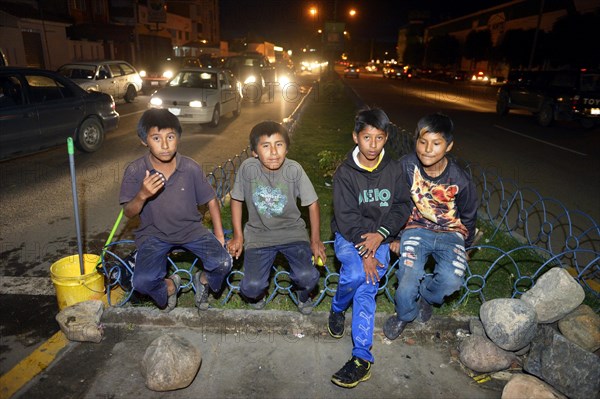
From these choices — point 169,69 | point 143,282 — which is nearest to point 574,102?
point 143,282

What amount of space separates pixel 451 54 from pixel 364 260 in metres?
67.1

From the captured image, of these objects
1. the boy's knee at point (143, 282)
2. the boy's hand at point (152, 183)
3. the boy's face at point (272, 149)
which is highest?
the boy's face at point (272, 149)

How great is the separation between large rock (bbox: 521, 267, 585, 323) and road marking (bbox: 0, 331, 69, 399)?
369cm

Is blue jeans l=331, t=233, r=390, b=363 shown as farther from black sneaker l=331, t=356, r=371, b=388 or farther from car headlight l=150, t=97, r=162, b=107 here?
car headlight l=150, t=97, r=162, b=107

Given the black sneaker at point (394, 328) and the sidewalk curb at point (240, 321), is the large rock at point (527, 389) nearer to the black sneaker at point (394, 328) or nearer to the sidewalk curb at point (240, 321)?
the sidewalk curb at point (240, 321)

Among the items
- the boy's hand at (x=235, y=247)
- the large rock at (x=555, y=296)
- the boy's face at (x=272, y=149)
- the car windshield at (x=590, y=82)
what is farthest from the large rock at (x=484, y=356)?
the car windshield at (x=590, y=82)

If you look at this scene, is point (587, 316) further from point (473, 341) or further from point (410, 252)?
point (410, 252)

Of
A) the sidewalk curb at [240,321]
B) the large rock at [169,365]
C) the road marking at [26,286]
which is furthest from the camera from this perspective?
the road marking at [26,286]

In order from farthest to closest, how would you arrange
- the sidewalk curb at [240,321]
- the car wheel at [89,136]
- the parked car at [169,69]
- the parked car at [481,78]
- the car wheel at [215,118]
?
the parked car at [481,78]
the parked car at [169,69]
the car wheel at [215,118]
the car wheel at [89,136]
the sidewalk curb at [240,321]

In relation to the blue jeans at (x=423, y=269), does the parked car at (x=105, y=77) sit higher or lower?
higher

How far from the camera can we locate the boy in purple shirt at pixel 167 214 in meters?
3.16

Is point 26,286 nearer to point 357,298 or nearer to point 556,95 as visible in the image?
point 357,298

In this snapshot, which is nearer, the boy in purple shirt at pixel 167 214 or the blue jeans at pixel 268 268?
the boy in purple shirt at pixel 167 214

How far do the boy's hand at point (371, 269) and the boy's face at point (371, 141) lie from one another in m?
0.81
